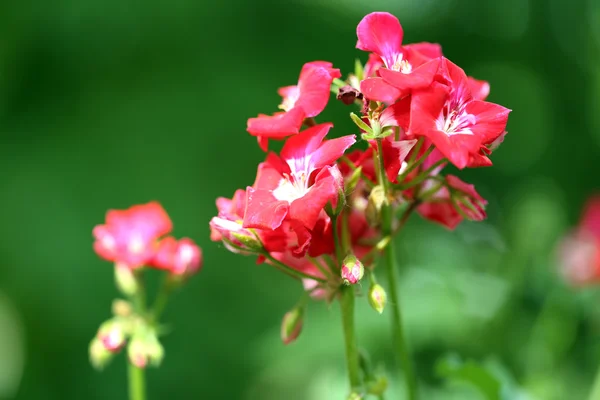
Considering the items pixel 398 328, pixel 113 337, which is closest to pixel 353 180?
pixel 398 328

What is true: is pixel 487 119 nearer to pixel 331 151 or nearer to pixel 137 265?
pixel 331 151

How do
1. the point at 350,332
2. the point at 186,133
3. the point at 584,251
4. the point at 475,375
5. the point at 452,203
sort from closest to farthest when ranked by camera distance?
the point at 350,332, the point at 452,203, the point at 475,375, the point at 584,251, the point at 186,133

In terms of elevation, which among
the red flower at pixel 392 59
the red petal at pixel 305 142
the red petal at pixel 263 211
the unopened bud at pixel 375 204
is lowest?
the unopened bud at pixel 375 204

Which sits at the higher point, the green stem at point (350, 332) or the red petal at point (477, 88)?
the red petal at point (477, 88)

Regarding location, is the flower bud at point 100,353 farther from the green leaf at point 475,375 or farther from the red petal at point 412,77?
the red petal at point 412,77

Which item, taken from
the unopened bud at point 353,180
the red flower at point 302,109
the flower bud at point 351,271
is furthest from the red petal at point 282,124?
the flower bud at point 351,271

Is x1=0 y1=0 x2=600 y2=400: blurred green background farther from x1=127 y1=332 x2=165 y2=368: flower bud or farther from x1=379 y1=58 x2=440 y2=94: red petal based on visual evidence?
x1=379 y1=58 x2=440 y2=94: red petal

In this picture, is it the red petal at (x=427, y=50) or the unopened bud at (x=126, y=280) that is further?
the unopened bud at (x=126, y=280)
